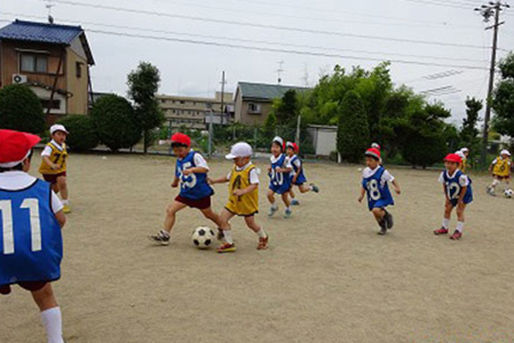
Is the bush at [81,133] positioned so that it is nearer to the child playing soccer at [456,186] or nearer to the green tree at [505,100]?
the child playing soccer at [456,186]

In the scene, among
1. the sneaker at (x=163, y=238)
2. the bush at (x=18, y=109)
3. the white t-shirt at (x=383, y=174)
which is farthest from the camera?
the bush at (x=18, y=109)

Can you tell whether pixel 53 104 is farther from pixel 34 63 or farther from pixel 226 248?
pixel 226 248

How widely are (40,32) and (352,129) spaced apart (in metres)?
24.0

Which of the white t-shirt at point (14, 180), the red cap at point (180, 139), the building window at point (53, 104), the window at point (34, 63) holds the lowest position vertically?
the white t-shirt at point (14, 180)

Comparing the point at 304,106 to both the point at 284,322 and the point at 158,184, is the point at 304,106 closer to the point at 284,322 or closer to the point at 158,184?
the point at 158,184

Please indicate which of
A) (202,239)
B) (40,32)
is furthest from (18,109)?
(202,239)

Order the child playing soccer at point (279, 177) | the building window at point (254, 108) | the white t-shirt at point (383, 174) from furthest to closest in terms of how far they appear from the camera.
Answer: the building window at point (254, 108)
the child playing soccer at point (279, 177)
the white t-shirt at point (383, 174)

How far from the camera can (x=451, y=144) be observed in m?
27.4

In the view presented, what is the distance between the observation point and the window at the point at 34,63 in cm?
2939

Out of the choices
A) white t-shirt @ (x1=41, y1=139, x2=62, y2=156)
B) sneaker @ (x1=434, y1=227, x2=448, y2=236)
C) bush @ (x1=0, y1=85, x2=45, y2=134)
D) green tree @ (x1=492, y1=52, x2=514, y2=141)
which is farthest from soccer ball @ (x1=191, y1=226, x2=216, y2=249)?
green tree @ (x1=492, y1=52, x2=514, y2=141)

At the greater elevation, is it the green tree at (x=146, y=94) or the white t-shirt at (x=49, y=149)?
the green tree at (x=146, y=94)

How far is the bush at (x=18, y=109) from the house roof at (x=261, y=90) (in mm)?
29457

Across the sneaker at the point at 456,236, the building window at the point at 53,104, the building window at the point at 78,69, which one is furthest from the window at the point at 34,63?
the sneaker at the point at 456,236

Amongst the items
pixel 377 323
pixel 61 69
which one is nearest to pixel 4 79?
pixel 61 69
